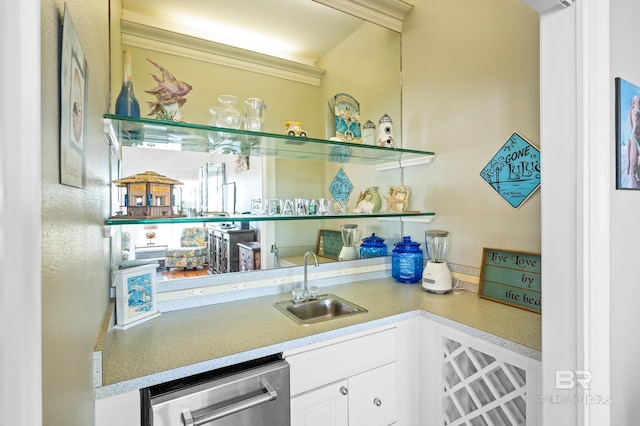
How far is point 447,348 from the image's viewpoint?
4.87 feet

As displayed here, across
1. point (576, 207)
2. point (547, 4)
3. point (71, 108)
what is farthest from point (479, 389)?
point (71, 108)

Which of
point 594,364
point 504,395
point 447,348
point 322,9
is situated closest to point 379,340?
point 447,348

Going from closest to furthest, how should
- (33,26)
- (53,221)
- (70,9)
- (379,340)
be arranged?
(33,26), (53,221), (70,9), (379,340)

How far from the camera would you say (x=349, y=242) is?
7.37 feet

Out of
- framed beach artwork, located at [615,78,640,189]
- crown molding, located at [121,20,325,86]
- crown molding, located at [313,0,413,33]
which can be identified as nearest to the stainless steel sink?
framed beach artwork, located at [615,78,640,189]

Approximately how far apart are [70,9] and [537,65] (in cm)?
192

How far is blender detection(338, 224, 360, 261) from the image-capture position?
221cm

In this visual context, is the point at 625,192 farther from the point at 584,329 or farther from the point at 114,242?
the point at 114,242

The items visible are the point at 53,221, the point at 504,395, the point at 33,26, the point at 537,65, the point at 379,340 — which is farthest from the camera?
the point at 537,65

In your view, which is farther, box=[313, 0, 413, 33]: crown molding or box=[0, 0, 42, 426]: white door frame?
box=[313, 0, 413, 33]: crown molding

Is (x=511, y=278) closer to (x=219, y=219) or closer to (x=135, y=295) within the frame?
(x=219, y=219)

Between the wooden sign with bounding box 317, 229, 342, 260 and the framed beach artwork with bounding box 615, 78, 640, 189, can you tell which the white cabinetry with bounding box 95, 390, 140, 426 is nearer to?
the wooden sign with bounding box 317, 229, 342, 260

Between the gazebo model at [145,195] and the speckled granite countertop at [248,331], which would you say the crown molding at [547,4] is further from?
the gazebo model at [145,195]

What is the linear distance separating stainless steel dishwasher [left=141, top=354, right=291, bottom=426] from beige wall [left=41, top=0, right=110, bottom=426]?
0.20 m
